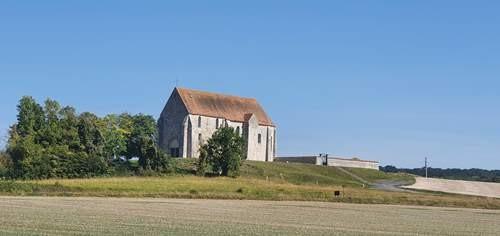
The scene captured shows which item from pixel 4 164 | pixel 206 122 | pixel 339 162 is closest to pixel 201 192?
pixel 4 164

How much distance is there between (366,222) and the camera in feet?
135

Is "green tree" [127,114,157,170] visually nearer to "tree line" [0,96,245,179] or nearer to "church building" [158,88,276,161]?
"tree line" [0,96,245,179]

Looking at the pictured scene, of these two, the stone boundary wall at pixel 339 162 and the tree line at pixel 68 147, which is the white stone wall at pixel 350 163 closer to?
the stone boundary wall at pixel 339 162

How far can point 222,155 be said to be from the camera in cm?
10106

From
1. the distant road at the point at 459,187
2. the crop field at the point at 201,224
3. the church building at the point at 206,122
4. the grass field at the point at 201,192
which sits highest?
the church building at the point at 206,122

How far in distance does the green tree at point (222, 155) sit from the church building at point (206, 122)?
61.8ft

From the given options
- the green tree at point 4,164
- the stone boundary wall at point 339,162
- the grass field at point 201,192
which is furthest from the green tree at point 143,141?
the stone boundary wall at point 339,162

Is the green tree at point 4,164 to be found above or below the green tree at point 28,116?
below

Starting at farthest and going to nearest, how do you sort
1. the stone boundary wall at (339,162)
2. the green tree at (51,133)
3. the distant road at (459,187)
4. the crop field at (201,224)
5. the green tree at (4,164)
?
the stone boundary wall at (339,162) → the distant road at (459,187) → the green tree at (51,133) → the green tree at (4,164) → the crop field at (201,224)

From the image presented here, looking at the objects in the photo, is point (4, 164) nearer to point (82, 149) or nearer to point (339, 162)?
point (82, 149)

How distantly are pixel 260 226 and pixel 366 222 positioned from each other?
334 inches

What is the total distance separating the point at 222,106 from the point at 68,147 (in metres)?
44.6

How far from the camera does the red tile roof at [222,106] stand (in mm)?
129500

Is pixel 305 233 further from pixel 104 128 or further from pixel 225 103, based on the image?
pixel 225 103
